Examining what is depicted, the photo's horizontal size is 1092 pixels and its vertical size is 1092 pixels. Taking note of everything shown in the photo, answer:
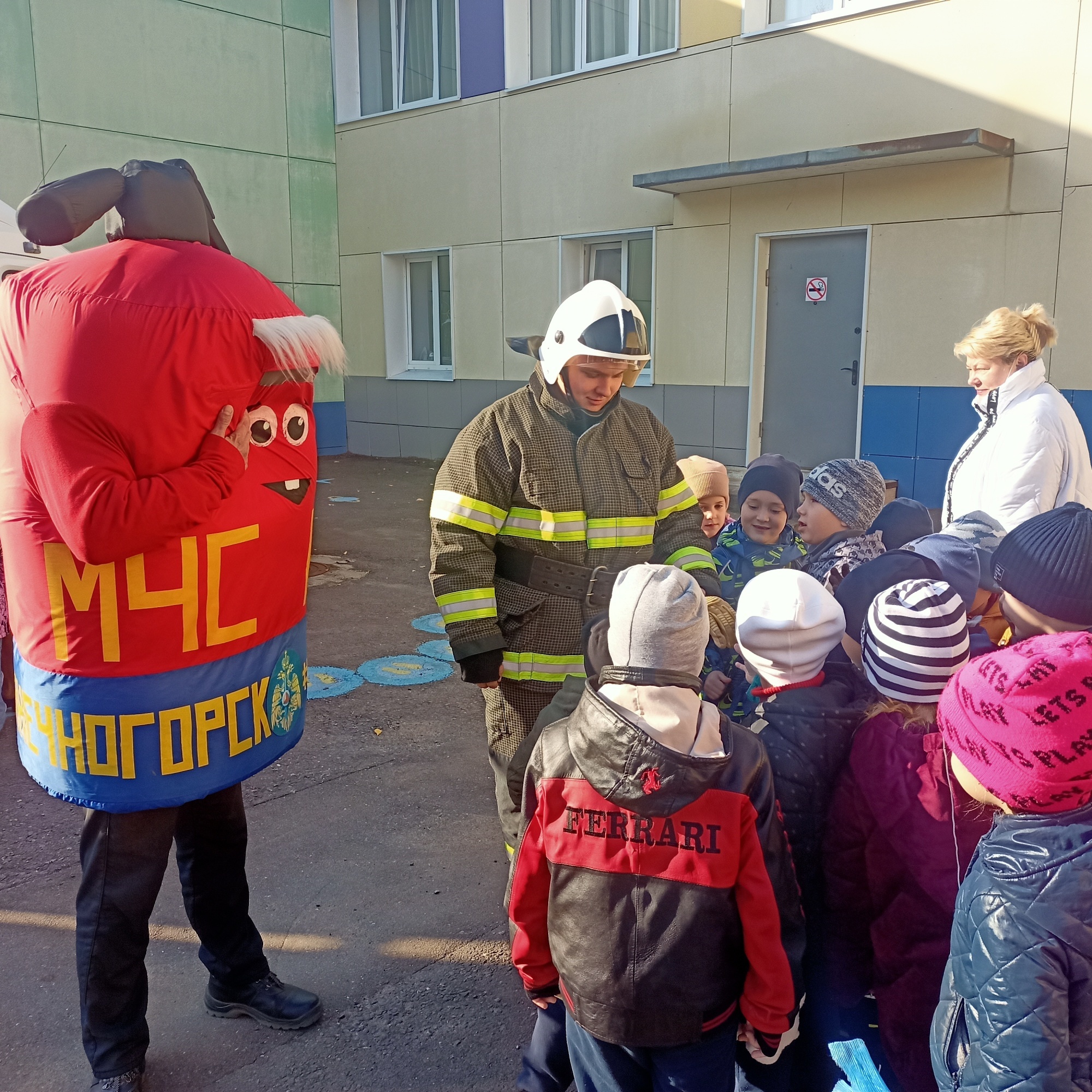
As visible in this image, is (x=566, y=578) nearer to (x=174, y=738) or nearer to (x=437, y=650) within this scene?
(x=174, y=738)

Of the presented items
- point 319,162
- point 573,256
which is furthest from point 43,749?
point 319,162

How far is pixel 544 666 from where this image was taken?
3.01m

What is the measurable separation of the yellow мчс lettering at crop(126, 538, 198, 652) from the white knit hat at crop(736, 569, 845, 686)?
1.21 metres

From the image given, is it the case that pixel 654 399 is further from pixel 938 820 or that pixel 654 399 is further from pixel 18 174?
pixel 938 820

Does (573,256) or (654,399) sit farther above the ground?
(573,256)

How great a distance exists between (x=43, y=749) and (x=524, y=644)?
1297 mm

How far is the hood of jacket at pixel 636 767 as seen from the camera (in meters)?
1.79

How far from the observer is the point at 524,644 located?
3.01 metres

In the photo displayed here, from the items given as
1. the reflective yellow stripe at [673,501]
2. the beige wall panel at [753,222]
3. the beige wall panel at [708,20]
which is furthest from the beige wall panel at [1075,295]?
the reflective yellow stripe at [673,501]

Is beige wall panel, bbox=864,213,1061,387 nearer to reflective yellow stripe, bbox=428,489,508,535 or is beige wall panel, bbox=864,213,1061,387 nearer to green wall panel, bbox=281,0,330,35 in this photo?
reflective yellow stripe, bbox=428,489,508,535

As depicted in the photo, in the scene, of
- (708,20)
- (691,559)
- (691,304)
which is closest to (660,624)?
(691,559)

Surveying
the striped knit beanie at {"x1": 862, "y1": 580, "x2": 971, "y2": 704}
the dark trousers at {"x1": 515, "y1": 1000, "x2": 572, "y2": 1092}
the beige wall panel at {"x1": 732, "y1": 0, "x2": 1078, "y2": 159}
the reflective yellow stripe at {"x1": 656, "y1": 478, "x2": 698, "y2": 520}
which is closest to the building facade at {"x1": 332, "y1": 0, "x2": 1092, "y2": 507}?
the beige wall panel at {"x1": 732, "y1": 0, "x2": 1078, "y2": 159}

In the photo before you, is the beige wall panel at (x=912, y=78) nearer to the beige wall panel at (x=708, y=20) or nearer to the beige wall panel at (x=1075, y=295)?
the beige wall panel at (x=708, y=20)

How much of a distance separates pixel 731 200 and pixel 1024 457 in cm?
737
